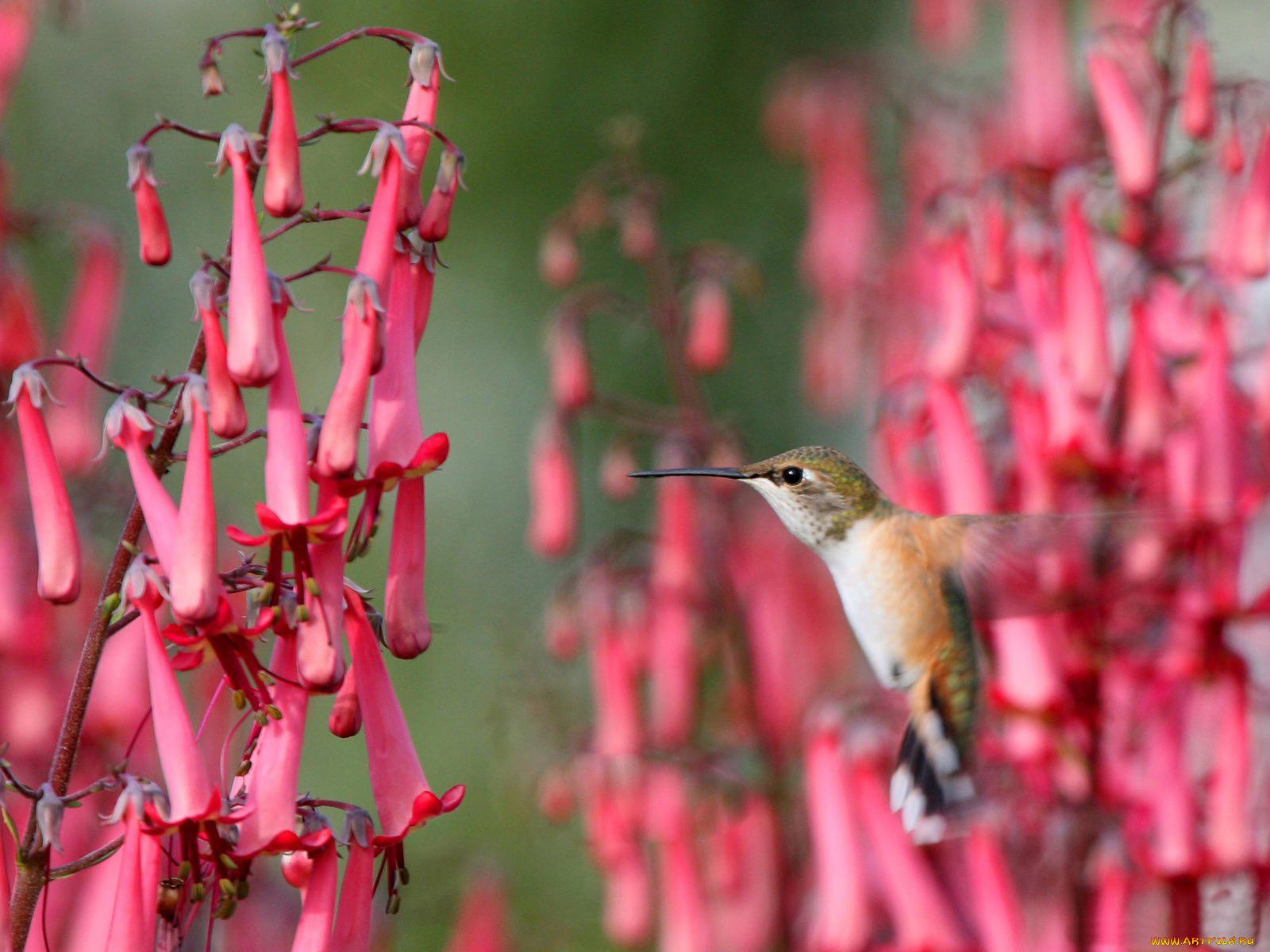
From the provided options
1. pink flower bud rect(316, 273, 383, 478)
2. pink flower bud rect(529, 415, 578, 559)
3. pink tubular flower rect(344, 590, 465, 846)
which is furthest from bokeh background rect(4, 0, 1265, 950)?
pink flower bud rect(316, 273, 383, 478)

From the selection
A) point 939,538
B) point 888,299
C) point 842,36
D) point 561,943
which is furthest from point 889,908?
point 842,36

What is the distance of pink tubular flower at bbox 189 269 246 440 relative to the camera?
133 cm

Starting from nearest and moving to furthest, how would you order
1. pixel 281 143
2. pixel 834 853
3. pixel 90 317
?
pixel 281 143, pixel 834 853, pixel 90 317

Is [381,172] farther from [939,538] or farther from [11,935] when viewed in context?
[939,538]

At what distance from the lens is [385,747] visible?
1.50m

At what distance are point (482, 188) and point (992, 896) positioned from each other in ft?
23.8

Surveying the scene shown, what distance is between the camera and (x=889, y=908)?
263 cm

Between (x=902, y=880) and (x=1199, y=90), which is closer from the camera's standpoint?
(x=902, y=880)

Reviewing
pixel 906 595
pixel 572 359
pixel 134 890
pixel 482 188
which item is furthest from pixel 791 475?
pixel 482 188

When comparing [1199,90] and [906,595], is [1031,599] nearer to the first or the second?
[906,595]

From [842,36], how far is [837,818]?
7.09 m

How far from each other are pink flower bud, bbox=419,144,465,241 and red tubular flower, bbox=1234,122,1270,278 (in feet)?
5.58

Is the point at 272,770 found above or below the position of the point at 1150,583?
below

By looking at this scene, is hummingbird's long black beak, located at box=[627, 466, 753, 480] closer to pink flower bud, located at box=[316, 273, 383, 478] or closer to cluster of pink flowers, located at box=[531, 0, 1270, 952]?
cluster of pink flowers, located at box=[531, 0, 1270, 952]
